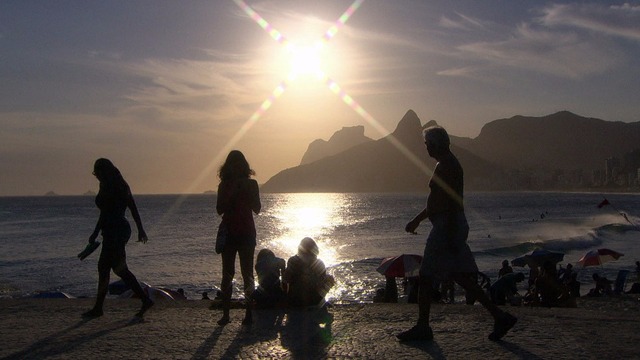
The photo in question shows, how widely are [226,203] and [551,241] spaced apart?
140ft

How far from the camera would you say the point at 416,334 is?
5.46m

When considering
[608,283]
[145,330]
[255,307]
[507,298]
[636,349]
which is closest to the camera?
[636,349]

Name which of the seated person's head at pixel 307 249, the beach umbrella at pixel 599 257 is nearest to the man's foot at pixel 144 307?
the seated person's head at pixel 307 249

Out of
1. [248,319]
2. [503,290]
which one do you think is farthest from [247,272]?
[503,290]

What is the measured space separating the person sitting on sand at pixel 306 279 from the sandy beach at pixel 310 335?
0.33 m

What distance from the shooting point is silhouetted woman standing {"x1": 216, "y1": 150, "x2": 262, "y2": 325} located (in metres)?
6.37

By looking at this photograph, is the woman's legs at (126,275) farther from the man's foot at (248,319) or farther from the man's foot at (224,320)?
the man's foot at (248,319)

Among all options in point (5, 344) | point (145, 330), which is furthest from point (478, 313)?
point (5, 344)

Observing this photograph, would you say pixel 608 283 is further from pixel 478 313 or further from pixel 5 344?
pixel 5 344

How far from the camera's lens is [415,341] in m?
5.50

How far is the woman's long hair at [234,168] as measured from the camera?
6.43 m

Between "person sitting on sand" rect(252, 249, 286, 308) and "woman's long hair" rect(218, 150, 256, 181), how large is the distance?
1.67 m

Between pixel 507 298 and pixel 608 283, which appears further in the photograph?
pixel 608 283

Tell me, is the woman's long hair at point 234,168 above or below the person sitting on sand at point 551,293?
above
